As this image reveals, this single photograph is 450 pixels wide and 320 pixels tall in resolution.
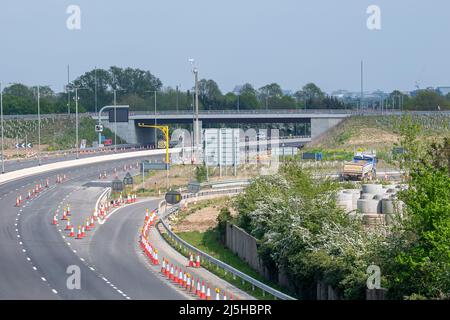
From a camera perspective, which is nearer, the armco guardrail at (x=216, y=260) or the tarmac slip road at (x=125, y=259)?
the armco guardrail at (x=216, y=260)

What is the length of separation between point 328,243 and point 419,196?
21.7ft

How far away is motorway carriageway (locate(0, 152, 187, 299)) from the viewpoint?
3688cm

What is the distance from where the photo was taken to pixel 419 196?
31.1 m

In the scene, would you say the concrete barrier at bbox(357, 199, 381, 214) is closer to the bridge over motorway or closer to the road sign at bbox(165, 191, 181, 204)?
the road sign at bbox(165, 191, 181, 204)

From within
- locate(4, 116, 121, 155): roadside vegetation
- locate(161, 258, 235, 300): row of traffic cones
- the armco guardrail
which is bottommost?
locate(161, 258, 235, 300): row of traffic cones

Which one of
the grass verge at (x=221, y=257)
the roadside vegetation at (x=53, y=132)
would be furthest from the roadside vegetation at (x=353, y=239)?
the roadside vegetation at (x=53, y=132)

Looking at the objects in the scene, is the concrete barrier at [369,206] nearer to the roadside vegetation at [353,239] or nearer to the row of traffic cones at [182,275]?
the roadside vegetation at [353,239]

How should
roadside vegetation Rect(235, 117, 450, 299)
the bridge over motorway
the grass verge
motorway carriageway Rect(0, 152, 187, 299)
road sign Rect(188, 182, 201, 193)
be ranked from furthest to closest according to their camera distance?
the bridge over motorway → road sign Rect(188, 182, 201, 193) → the grass verge → motorway carriageway Rect(0, 152, 187, 299) → roadside vegetation Rect(235, 117, 450, 299)

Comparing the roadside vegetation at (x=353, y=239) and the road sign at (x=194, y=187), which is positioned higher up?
the roadside vegetation at (x=353, y=239)

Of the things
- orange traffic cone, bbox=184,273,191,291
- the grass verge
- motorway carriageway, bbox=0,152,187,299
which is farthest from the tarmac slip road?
the grass verge

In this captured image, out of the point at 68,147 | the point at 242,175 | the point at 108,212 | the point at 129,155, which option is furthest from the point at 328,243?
the point at 68,147

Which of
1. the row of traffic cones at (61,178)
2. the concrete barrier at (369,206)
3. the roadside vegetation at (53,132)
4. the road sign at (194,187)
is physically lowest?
the row of traffic cones at (61,178)

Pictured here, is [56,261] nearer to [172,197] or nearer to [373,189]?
[172,197]

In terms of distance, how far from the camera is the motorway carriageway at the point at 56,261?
36875mm
